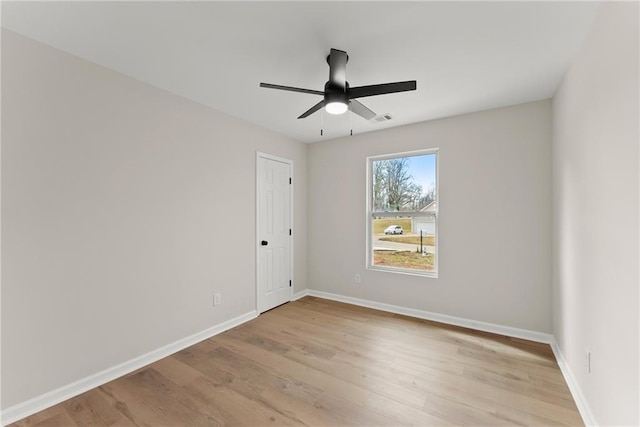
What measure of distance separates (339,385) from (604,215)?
6.93 ft

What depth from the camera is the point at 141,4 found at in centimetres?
158

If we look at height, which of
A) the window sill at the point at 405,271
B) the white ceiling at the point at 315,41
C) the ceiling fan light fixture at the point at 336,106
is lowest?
the window sill at the point at 405,271

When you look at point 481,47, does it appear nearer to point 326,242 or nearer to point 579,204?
point 579,204

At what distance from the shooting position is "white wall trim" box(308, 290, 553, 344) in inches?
114

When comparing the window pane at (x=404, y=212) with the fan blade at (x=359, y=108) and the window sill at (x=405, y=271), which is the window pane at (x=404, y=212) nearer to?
the window sill at (x=405, y=271)

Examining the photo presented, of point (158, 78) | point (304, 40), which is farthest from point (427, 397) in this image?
point (158, 78)

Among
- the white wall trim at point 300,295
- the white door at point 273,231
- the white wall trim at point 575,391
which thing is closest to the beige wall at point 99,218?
the white door at point 273,231

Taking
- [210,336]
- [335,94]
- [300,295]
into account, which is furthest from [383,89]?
[300,295]

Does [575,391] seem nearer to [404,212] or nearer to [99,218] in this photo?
[404,212]

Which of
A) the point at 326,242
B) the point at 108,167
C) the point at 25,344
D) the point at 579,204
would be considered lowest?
the point at 25,344

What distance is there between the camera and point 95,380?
2137mm

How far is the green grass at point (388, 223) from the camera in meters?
3.77

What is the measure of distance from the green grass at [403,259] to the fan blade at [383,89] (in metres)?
2.45

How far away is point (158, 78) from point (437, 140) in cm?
317
